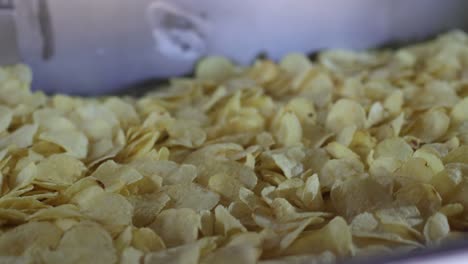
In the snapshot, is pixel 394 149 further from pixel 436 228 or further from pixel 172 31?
pixel 172 31

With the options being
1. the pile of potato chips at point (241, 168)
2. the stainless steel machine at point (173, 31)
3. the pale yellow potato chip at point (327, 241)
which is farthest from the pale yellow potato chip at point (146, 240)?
the stainless steel machine at point (173, 31)

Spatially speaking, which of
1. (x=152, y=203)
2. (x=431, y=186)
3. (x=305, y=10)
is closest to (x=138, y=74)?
(x=305, y=10)

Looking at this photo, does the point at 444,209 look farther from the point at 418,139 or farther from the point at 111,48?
the point at 111,48

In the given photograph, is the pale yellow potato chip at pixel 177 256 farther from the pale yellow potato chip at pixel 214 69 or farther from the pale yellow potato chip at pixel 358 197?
the pale yellow potato chip at pixel 214 69

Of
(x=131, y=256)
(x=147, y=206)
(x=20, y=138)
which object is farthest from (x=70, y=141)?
(x=131, y=256)

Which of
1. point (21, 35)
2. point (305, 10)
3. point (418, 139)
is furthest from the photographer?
point (305, 10)

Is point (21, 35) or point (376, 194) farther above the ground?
point (21, 35)
